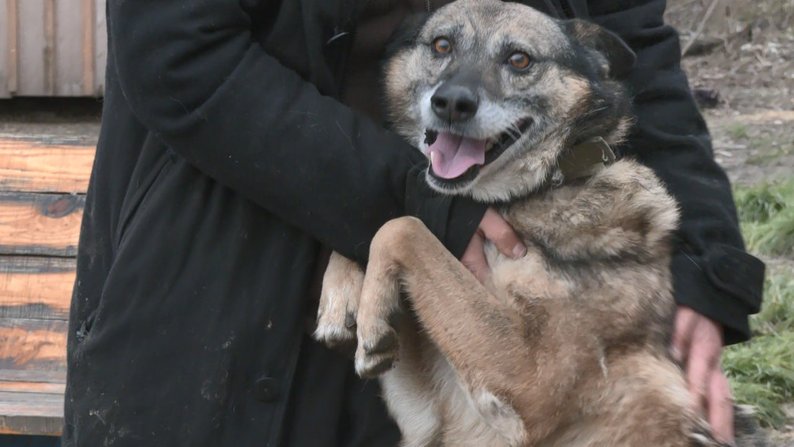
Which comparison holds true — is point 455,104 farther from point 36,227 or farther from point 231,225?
point 36,227

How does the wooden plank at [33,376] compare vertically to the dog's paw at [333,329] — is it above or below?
below

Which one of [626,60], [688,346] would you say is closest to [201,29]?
[626,60]

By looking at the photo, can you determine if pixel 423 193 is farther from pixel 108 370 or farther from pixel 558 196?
pixel 108 370

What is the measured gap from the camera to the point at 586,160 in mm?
2641

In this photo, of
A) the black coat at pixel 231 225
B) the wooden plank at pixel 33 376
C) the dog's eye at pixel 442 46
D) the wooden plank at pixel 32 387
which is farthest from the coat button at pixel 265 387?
the wooden plank at pixel 33 376

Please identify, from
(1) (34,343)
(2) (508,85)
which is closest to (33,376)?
(1) (34,343)

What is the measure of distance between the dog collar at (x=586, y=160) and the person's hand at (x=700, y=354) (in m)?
0.36

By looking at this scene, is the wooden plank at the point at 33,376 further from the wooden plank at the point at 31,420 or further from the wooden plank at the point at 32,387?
the wooden plank at the point at 31,420

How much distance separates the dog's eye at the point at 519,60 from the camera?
2748 millimetres

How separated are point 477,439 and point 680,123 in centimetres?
85

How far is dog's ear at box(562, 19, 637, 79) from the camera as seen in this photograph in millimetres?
2705

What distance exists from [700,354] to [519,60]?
79cm

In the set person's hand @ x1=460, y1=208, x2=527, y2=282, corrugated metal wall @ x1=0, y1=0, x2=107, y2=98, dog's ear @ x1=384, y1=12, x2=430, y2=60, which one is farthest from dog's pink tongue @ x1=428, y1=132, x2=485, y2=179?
corrugated metal wall @ x1=0, y1=0, x2=107, y2=98

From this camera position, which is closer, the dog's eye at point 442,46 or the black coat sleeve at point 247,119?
the black coat sleeve at point 247,119
